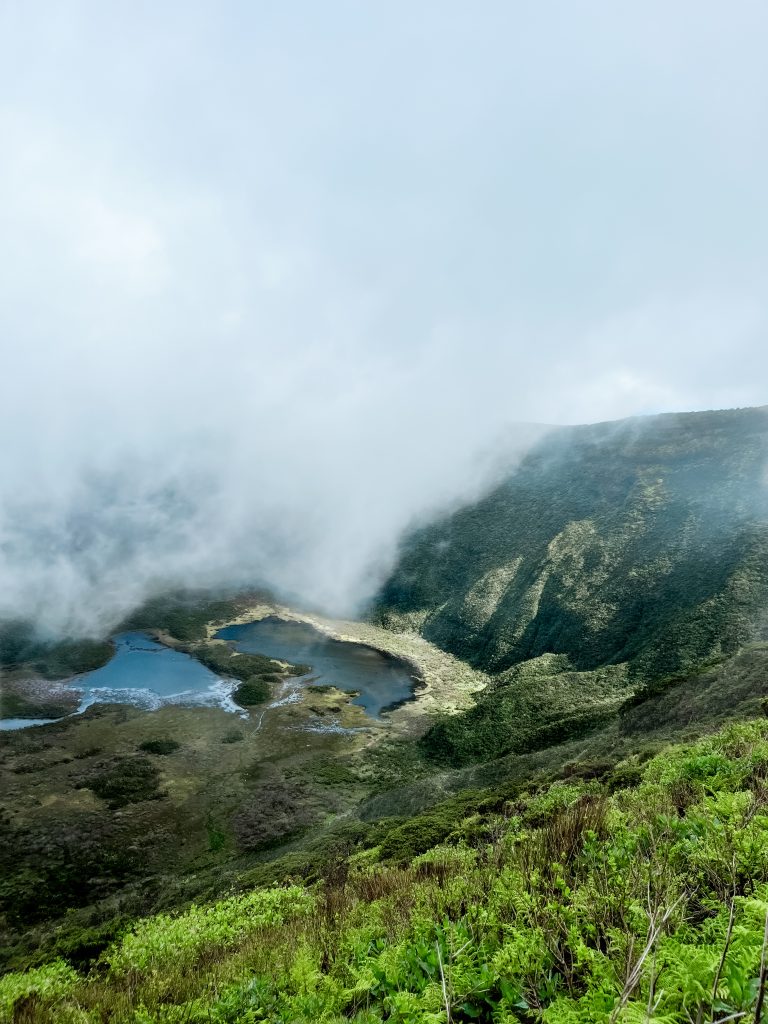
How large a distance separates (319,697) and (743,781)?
74.1m

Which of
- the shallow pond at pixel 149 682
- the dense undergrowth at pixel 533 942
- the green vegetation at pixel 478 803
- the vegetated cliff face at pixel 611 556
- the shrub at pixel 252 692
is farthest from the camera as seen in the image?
the shallow pond at pixel 149 682

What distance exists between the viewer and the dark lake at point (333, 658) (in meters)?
79.9

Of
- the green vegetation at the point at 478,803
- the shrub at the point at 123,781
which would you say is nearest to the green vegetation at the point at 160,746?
the green vegetation at the point at 478,803

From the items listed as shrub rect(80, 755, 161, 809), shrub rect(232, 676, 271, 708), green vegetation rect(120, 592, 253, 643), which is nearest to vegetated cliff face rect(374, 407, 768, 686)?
shrub rect(232, 676, 271, 708)

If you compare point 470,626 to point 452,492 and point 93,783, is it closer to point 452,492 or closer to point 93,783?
point 452,492

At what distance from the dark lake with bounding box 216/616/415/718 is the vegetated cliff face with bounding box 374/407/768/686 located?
14237 millimetres

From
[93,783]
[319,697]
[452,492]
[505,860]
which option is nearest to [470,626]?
[319,697]

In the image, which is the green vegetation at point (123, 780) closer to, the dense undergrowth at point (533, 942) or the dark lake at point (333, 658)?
the dark lake at point (333, 658)

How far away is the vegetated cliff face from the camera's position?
2384 inches

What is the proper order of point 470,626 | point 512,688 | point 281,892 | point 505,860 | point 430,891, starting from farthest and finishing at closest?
point 470,626 → point 512,688 → point 281,892 → point 505,860 → point 430,891

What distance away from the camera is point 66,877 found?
3534cm

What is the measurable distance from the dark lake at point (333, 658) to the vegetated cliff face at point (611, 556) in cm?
1424

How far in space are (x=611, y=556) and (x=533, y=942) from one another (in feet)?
291

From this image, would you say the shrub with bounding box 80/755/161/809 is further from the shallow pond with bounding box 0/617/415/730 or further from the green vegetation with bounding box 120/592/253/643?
the green vegetation with bounding box 120/592/253/643
